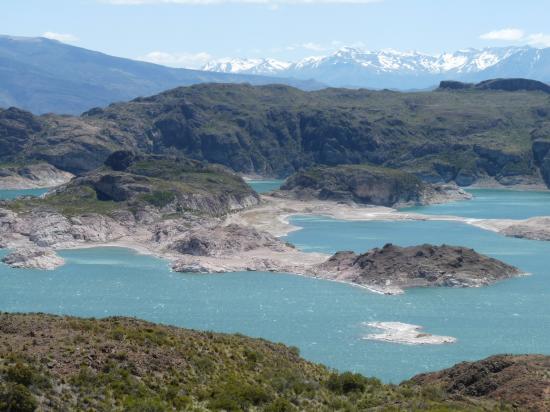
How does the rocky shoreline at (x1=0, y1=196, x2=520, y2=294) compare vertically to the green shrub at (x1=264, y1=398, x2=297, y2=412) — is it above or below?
below

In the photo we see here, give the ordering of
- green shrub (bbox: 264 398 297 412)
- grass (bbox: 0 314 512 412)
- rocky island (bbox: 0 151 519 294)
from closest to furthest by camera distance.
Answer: grass (bbox: 0 314 512 412) → green shrub (bbox: 264 398 297 412) → rocky island (bbox: 0 151 519 294)

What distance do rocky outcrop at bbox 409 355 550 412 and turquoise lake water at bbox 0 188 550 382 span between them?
2078cm

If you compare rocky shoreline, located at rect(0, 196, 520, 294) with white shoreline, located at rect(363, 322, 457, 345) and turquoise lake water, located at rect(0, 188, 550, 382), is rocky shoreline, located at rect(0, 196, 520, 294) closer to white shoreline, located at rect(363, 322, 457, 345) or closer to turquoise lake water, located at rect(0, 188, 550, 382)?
turquoise lake water, located at rect(0, 188, 550, 382)

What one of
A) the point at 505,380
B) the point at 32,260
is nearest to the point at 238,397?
the point at 505,380

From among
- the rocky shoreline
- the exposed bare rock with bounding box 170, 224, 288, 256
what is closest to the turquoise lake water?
the rocky shoreline

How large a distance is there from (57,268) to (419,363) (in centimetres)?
7020

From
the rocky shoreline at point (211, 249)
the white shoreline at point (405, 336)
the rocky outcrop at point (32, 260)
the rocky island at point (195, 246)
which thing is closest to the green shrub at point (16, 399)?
the white shoreline at point (405, 336)

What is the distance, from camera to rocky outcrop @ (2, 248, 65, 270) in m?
145

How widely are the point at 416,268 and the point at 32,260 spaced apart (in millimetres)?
53678

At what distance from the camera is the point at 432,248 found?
143 m

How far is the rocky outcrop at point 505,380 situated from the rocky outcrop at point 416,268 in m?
66.8

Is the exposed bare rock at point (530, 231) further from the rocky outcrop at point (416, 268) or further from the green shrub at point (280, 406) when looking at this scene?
the green shrub at point (280, 406)

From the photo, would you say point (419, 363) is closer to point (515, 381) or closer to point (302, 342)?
point (302, 342)

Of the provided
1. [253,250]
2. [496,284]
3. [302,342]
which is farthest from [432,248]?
[302,342]
